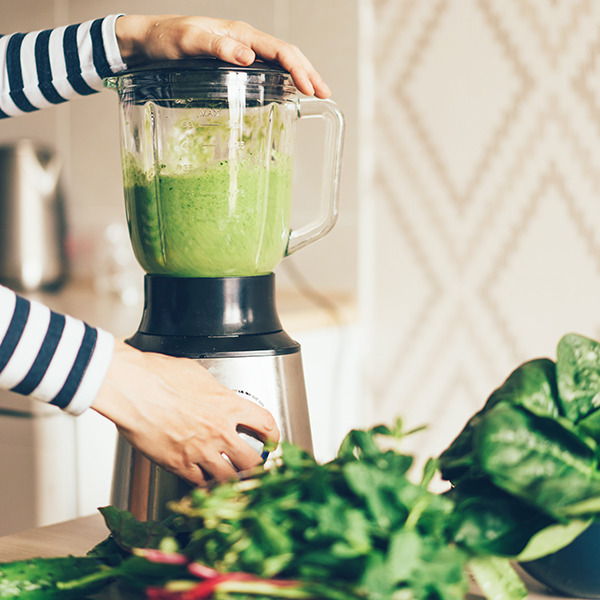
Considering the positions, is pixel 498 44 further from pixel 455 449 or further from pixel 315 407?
pixel 455 449

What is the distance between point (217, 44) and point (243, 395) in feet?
0.92

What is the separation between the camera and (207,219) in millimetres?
588

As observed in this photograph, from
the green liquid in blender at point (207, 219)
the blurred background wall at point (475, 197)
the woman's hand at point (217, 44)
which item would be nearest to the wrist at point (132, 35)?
the woman's hand at point (217, 44)

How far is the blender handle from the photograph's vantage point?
65cm

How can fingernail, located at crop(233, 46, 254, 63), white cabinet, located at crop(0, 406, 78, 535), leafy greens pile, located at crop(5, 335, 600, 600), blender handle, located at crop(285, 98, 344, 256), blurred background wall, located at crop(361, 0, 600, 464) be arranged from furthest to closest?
blurred background wall, located at crop(361, 0, 600, 464) → white cabinet, located at crop(0, 406, 78, 535) → blender handle, located at crop(285, 98, 344, 256) → fingernail, located at crop(233, 46, 254, 63) → leafy greens pile, located at crop(5, 335, 600, 600)

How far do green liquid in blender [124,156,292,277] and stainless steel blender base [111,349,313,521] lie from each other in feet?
0.28

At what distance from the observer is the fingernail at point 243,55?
547 millimetres

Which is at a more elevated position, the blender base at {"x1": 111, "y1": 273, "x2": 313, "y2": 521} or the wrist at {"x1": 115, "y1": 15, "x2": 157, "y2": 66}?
the wrist at {"x1": 115, "y1": 15, "x2": 157, "y2": 66}

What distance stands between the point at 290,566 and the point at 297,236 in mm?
371

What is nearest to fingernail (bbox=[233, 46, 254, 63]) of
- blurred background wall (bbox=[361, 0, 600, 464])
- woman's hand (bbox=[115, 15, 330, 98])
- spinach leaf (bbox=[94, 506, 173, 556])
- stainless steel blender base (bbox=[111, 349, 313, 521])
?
woman's hand (bbox=[115, 15, 330, 98])

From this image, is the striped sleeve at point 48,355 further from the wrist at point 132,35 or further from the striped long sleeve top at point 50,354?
the wrist at point 132,35

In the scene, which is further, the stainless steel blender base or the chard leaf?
the stainless steel blender base

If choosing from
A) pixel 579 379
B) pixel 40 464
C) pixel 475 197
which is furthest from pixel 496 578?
pixel 475 197

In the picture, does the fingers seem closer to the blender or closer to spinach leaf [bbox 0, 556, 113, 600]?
the blender
